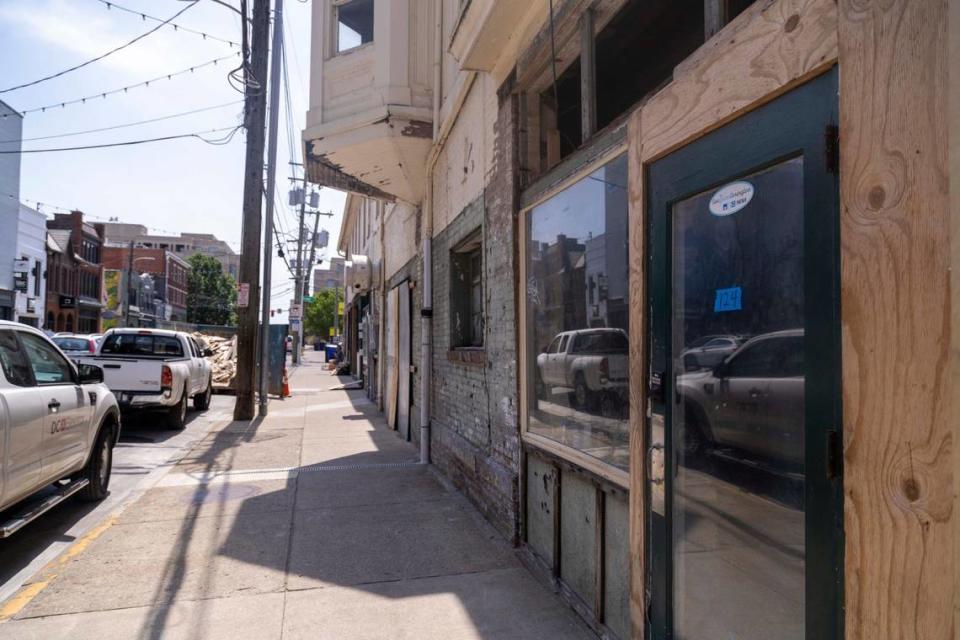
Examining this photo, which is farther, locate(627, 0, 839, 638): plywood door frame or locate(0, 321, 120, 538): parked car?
locate(0, 321, 120, 538): parked car

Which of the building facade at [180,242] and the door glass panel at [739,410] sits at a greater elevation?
the building facade at [180,242]

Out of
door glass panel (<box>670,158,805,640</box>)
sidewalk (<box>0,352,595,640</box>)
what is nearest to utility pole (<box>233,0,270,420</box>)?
sidewalk (<box>0,352,595,640</box>)

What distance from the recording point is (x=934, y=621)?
166 cm

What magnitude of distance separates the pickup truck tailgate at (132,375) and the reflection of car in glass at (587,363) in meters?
9.02

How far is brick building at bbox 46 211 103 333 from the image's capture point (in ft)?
139

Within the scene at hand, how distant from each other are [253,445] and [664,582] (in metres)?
8.68

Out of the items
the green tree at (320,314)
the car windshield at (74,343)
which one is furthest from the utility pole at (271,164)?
the green tree at (320,314)

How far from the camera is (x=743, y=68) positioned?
2447 millimetres

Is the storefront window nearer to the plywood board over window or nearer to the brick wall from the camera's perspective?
the brick wall

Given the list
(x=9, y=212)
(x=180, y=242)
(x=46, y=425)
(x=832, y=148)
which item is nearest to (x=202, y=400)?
(x=46, y=425)

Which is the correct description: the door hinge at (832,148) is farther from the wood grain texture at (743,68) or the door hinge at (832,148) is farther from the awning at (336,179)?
the awning at (336,179)

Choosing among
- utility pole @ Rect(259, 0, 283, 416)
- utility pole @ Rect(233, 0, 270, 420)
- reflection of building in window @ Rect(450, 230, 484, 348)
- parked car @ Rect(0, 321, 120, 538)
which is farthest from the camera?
utility pole @ Rect(259, 0, 283, 416)

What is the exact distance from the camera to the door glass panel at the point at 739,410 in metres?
2.28

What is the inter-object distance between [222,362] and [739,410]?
20196 mm
